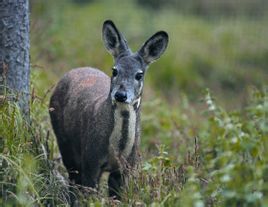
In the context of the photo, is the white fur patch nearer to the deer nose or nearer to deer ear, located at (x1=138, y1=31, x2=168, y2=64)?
the deer nose

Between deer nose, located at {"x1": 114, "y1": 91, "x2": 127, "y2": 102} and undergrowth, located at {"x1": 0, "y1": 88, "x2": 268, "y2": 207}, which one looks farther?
deer nose, located at {"x1": 114, "y1": 91, "x2": 127, "y2": 102}

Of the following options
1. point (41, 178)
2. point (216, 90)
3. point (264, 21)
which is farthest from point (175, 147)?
point (264, 21)

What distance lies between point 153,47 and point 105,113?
36.4 inches

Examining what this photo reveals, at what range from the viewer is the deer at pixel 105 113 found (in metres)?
7.34

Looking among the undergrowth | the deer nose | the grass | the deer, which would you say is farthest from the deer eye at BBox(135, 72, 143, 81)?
the undergrowth

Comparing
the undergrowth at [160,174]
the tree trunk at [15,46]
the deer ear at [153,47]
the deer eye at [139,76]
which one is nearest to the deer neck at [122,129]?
the deer eye at [139,76]

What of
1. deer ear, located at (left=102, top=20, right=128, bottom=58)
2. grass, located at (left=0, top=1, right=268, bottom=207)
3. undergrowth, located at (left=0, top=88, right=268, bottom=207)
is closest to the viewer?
undergrowth, located at (left=0, top=88, right=268, bottom=207)

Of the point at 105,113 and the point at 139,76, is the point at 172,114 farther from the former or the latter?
the point at 105,113

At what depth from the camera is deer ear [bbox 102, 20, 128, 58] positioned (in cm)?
781

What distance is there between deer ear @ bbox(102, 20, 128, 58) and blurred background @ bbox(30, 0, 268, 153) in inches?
88.8

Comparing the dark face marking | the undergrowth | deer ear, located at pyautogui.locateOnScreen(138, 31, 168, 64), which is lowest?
the undergrowth

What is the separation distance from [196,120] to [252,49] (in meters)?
5.81

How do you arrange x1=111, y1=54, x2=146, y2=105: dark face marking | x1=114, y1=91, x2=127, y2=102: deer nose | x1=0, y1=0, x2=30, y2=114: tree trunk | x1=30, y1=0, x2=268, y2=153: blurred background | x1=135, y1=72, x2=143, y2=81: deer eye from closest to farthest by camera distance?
x1=114, y1=91, x2=127, y2=102: deer nose < x1=111, y1=54, x2=146, y2=105: dark face marking < x1=0, y1=0, x2=30, y2=114: tree trunk < x1=135, y1=72, x2=143, y2=81: deer eye < x1=30, y1=0, x2=268, y2=153: blurred background

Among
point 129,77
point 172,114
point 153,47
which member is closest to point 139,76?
point 129,77
